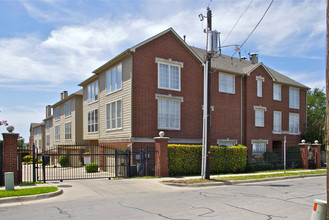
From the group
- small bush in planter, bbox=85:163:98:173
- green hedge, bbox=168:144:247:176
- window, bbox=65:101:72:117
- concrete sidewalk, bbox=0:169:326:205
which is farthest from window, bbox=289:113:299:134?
window, bbox=65:101:72:117

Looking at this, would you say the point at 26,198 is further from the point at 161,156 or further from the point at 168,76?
the point at 168,76

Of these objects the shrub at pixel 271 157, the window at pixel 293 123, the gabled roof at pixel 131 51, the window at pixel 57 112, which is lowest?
the shrub at pixel 271 157

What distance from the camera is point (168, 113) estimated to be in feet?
70.9

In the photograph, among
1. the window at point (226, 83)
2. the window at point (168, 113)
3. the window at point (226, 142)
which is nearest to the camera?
the window at point (168, 113)

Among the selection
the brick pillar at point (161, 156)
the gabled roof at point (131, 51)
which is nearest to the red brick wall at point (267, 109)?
the gabled roof at point (131, 51)

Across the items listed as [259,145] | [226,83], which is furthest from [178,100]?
[259,145]

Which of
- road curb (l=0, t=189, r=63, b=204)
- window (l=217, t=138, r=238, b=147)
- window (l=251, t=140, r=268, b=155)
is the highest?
window (l=217, t=138, r=238, b=147)

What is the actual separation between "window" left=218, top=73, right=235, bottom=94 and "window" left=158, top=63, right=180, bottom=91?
4.73 meters

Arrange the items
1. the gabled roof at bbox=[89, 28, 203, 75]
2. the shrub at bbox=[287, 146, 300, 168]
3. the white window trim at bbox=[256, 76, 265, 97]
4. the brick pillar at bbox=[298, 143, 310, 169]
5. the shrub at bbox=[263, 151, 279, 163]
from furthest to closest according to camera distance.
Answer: the white window trim at bbox=[256, 76, 265, 97] → the shrub at bbox=[287, 146, 300, 168] → the brick pillar at bbox=[298, 143, 310, 169] → the shrub at bbox=[263, 151, 279, 163] → the gabled roof at bbox=[89, 28, 203, 75]

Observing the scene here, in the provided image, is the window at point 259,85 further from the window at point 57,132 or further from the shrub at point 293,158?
the window at point 57,132

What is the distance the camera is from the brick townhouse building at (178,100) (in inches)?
807

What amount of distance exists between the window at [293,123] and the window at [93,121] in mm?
19082

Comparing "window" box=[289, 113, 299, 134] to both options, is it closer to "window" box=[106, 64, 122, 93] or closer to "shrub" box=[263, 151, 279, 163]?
"shrub" box=[263, 151, 279, 163]

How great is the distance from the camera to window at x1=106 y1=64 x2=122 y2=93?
2194cm
